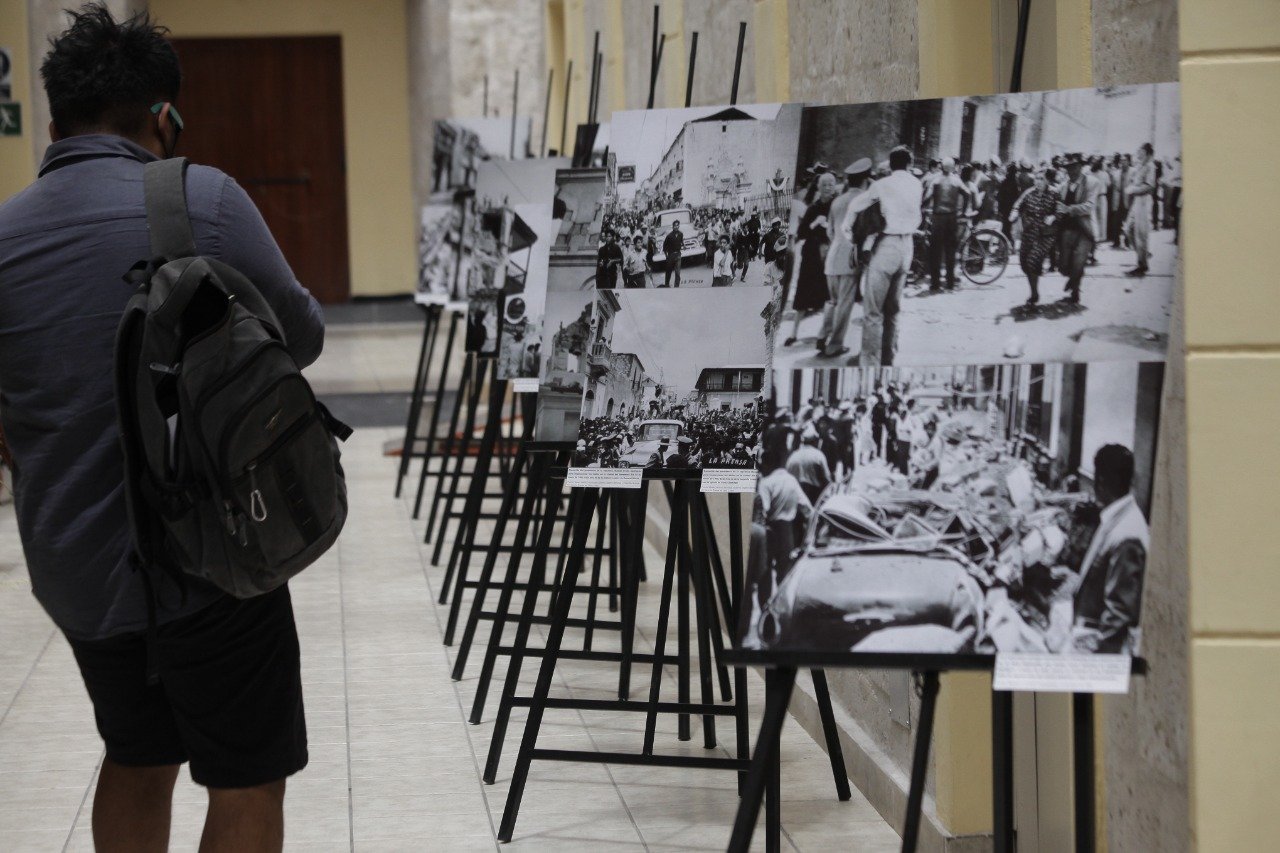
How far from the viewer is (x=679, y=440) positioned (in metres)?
3.24

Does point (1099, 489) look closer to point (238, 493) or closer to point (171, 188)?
point (238, 493)

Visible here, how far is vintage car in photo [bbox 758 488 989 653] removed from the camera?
184cm

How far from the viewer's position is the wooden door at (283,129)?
16.2m

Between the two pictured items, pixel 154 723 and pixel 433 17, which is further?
pixel 433 17

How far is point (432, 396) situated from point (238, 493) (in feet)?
30.0

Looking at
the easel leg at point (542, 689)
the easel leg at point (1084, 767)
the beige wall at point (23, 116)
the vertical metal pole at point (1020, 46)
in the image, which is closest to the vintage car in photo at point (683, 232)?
the easel leg at point (542, 689)

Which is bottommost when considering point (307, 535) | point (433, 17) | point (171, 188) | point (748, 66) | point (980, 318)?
point (307, 535)

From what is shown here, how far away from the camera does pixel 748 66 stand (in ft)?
15.4

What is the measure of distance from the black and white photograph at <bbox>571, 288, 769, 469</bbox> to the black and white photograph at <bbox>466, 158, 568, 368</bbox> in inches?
60.7

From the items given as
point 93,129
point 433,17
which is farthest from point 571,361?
point 433,17
